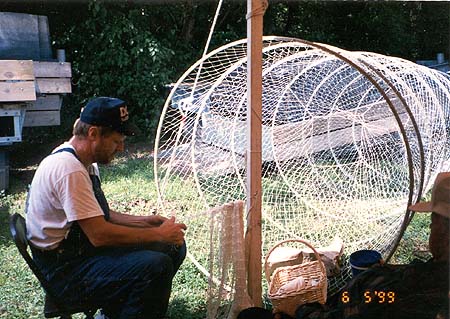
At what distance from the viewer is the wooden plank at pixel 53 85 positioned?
20.4 ft

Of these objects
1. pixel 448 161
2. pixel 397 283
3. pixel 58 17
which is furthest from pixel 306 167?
pixel 58 17

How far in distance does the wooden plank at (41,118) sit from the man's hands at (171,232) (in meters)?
4.14

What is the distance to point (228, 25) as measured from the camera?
8.72 m

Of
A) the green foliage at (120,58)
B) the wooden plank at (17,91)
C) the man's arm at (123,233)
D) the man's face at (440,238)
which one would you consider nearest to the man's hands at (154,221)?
the man's arm at (123,233)

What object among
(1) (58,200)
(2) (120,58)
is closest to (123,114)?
(1) (58,200)

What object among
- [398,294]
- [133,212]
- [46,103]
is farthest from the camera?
[46,103]

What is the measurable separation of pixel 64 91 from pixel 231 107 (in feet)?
7.18

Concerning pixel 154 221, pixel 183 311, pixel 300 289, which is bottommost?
pixel 183 311

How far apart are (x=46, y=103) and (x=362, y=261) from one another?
4528 millimetres

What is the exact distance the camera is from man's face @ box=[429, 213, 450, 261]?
220 centimetres

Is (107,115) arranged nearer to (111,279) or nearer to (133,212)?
(111,279)

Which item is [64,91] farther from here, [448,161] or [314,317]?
[314,317]

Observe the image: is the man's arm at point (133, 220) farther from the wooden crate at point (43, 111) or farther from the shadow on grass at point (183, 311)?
the wooden crate at point (43, 111)

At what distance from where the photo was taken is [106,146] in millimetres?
2527
